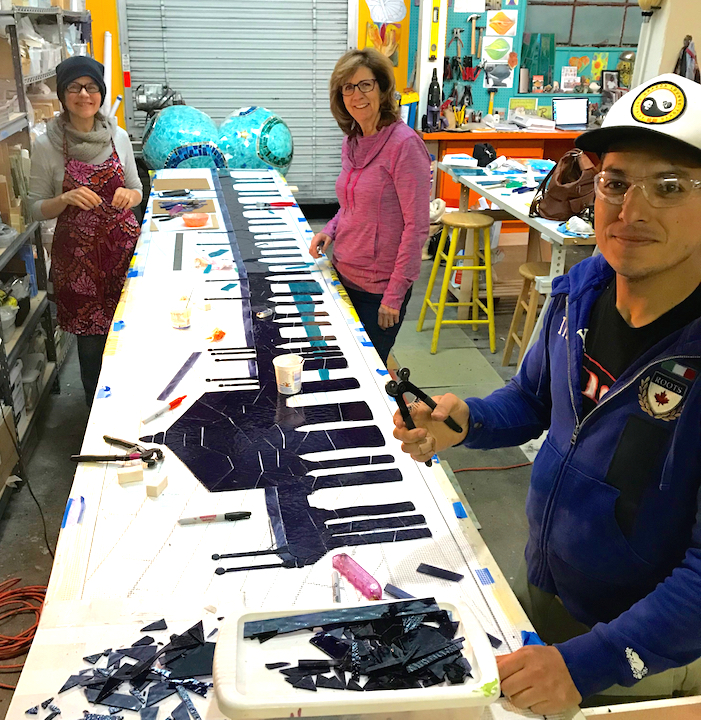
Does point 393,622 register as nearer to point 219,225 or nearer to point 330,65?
point 219,225

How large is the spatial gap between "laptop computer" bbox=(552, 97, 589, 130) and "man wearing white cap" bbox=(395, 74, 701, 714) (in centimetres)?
610

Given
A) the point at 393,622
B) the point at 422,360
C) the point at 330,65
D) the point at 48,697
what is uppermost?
the point at 330,65

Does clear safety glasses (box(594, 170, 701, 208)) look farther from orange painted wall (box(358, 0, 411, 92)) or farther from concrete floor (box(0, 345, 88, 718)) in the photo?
orange painted wall (box(358, 0, 411, 92))

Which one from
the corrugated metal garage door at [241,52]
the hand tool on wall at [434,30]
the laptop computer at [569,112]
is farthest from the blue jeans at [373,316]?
the corrugated metal garage door at [241,52]

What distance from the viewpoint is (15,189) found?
11.7 ft

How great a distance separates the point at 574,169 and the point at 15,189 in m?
3.00

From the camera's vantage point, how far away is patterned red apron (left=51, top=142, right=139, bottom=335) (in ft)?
10.7

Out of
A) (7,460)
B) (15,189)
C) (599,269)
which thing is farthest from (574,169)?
(7,460)

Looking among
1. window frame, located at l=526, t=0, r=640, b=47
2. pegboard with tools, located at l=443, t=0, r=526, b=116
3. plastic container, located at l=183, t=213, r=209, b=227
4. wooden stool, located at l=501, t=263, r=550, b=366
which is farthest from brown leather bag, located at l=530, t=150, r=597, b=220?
window frame, located at l=526, t=0, r=640, b=47

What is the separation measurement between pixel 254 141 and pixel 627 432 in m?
5.05

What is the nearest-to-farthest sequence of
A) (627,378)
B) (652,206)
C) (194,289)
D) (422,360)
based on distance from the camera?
1. (652,206)
2. (627,378)
3. (194,289)
4. (422,360)

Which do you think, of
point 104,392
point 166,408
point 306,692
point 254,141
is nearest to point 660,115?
point 306,692

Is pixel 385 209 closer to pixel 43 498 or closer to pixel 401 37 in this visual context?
pixel 43 498

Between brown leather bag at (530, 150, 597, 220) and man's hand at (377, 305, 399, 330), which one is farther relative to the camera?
brown leather bag at (530, 150, 597, 220)
